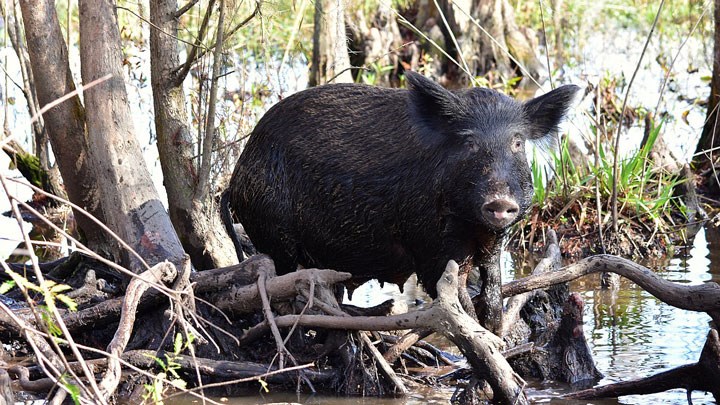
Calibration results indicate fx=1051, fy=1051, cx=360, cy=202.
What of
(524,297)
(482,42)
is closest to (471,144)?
(524,297)

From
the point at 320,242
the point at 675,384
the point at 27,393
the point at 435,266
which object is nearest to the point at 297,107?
the point at 320,242

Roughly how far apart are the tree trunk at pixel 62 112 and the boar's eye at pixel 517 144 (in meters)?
2.72

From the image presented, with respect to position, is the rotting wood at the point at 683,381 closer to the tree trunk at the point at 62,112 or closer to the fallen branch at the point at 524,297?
the fallen branch at the point at 524,297

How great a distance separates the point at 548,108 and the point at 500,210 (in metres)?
0.93

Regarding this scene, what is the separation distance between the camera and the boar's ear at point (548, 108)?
18.8ft

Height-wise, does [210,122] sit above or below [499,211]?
Answer: above

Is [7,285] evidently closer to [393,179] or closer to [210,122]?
[393,179]

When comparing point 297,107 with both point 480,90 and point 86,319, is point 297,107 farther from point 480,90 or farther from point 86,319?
point 86,319

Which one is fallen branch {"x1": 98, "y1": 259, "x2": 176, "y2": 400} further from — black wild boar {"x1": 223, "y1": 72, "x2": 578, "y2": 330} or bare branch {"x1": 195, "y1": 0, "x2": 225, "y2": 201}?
bare branch {"x1": 195, "y1": 0, "x2": 225, "y2": 201}

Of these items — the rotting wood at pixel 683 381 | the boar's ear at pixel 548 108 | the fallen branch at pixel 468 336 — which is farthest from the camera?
the boar's ear at pixel 548 108

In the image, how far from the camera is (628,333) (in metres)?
6.82

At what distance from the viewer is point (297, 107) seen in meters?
6.27

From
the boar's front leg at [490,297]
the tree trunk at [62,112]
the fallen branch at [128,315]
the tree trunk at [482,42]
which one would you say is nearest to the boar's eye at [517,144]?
the boar's front leg at [490,297]

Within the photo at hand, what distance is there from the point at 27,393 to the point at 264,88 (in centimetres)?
569
